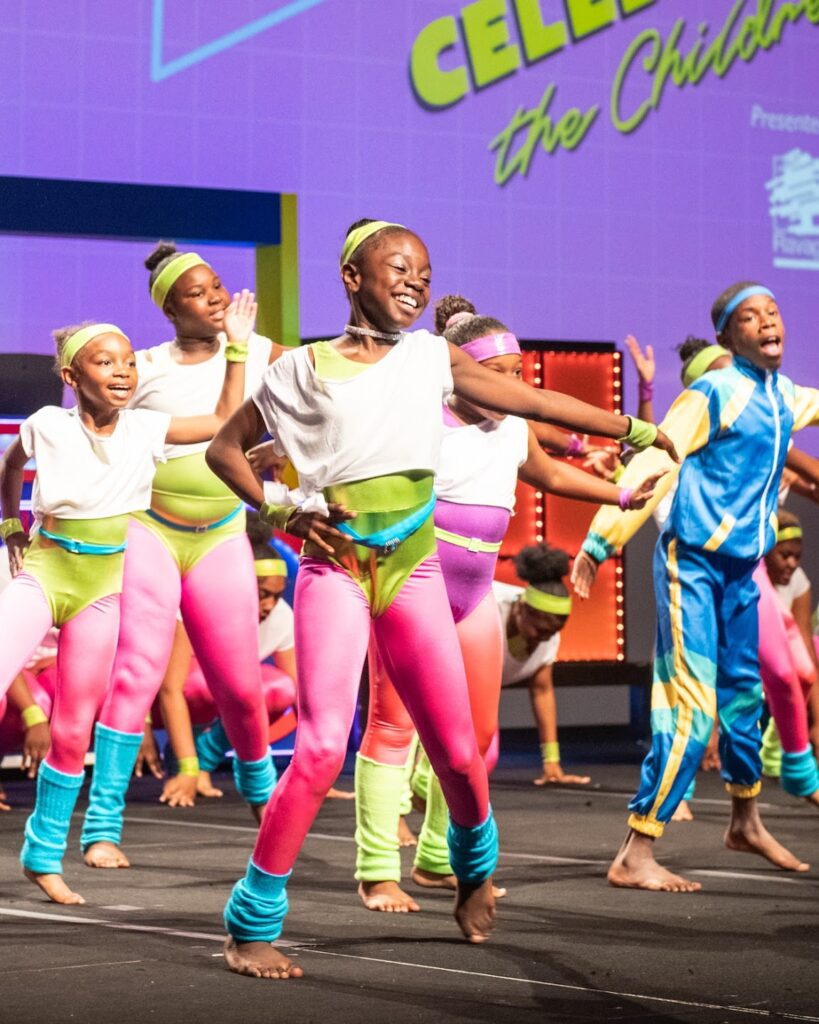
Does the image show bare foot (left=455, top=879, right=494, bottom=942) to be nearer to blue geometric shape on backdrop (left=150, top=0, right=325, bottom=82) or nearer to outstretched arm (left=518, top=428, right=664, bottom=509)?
outstretched arm (left=518, top=428, right=664, bottom=509)

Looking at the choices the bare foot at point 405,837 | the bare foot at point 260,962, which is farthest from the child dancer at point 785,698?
the bare foot at point 260,962

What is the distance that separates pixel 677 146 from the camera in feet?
40.3

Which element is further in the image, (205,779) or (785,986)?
(205,779)

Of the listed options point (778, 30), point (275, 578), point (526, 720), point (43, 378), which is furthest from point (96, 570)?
point (778, 30)

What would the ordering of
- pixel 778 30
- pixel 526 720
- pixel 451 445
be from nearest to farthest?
pixel 451 445 < pixel 526 720 < pixel 778 30

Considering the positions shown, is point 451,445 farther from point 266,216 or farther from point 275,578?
point 266,216

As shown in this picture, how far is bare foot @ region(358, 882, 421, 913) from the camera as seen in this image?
4922 millimetres

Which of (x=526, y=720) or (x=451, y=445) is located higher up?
(x=451, y=445)

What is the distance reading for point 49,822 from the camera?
17.0 feet

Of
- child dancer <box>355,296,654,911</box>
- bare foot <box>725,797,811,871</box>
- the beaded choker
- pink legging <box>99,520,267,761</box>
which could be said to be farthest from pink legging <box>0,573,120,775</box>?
bare foot <box>725,797,811,871</box>

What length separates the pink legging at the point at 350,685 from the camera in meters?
3.95

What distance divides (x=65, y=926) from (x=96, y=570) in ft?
3.33

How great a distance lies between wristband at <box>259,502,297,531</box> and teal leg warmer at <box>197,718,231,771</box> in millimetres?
4335

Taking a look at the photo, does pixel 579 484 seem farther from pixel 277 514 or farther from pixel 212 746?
pixel 212 746
